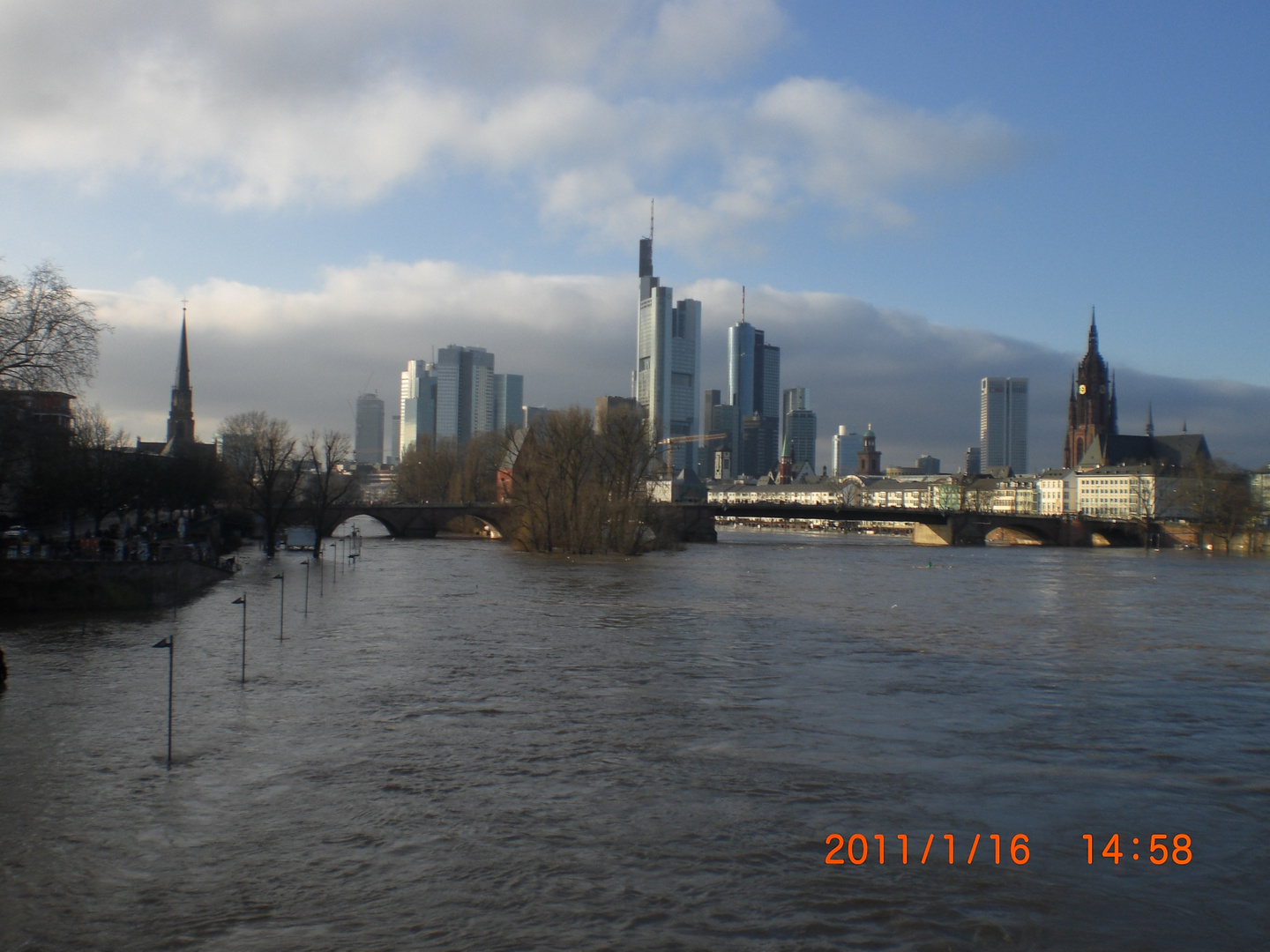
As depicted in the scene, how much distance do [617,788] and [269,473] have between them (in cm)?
5835

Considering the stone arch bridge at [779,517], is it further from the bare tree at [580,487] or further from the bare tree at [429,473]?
the bare tree at [429,473]

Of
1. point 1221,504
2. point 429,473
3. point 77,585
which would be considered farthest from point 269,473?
point 1221,504

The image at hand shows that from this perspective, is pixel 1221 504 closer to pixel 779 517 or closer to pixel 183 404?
pixel 779 517

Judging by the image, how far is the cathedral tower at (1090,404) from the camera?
174375mm

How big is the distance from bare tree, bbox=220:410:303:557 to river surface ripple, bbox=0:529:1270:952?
127ft

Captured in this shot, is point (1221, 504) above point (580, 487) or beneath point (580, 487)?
beneath

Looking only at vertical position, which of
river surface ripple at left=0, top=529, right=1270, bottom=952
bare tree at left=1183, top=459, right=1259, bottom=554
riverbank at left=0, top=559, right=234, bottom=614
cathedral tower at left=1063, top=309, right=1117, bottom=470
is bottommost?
river surface ripple at left=0, top=529, right=1270, bottom=952

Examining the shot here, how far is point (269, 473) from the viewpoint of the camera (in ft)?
218

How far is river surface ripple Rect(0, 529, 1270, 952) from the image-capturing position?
919 centimetres

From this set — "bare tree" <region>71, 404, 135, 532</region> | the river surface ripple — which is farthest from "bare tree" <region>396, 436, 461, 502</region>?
the river surface ripple

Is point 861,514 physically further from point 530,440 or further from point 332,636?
point 332,636

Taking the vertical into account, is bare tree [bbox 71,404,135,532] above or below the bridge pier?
above

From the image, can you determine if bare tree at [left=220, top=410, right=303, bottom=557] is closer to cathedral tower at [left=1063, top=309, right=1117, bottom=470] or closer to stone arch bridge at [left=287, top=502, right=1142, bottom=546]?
stone arch bridge at [left=287, top=502, right=1142, bottom=546]

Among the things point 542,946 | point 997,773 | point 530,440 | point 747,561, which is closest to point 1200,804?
point 997,773
